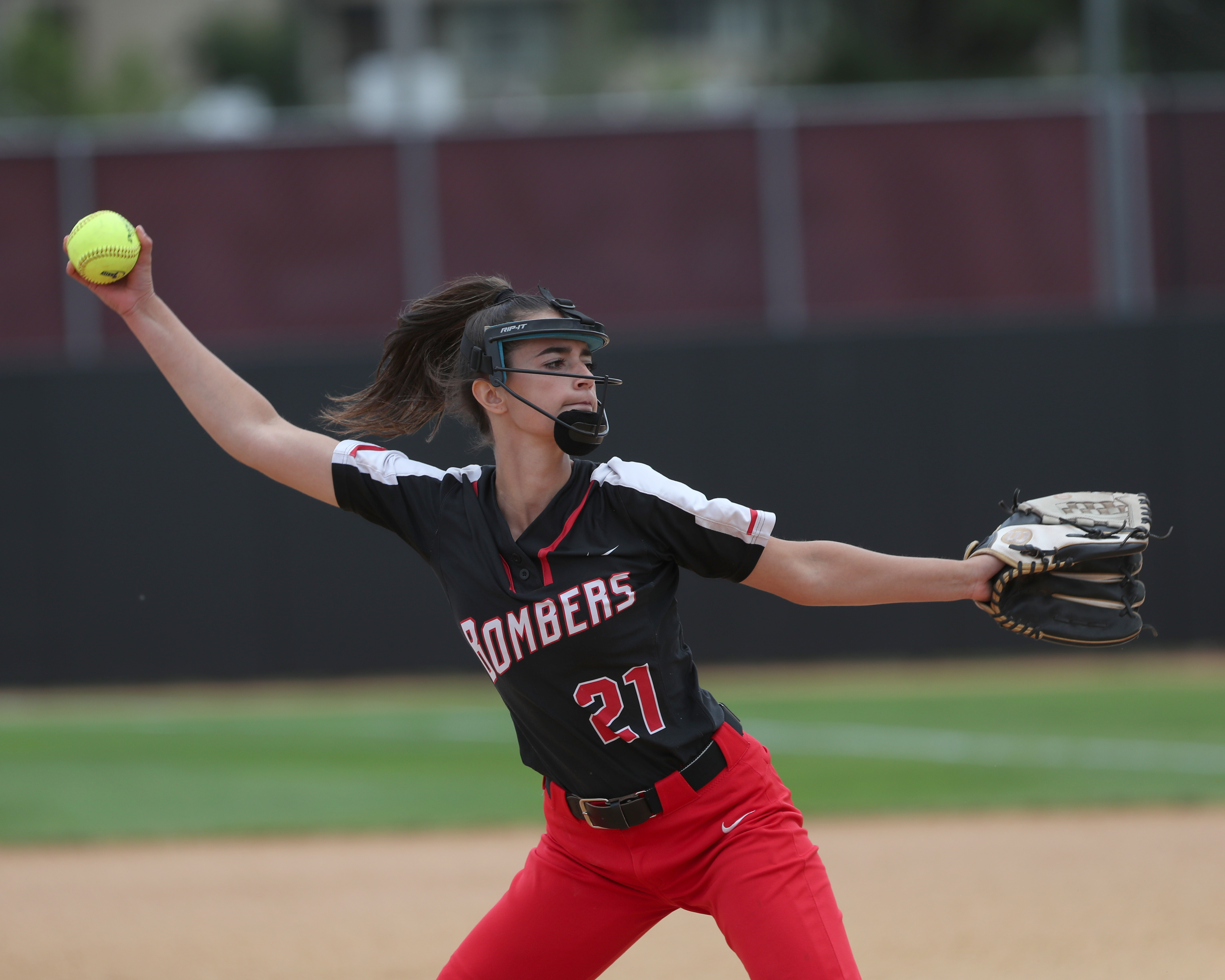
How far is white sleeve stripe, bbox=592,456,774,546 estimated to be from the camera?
120 inches

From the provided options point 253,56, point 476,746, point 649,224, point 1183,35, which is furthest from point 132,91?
point 476,746

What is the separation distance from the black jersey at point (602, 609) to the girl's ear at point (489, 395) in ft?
0.75

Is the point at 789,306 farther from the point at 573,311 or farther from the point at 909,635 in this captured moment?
the point at 573,311

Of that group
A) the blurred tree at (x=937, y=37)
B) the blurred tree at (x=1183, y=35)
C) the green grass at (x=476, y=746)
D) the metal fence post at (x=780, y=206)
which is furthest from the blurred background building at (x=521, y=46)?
the green grass at (x=476, y=746)

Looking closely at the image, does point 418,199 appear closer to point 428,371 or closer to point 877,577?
point 428,371

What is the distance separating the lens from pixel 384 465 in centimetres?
334

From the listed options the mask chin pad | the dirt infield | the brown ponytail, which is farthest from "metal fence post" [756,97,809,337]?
the mask chin pad

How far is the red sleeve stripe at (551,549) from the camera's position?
3.13m

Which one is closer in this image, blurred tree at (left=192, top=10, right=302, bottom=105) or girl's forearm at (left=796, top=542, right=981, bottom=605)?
girl's forearm at (left=796, top=542, right=981, bottom=605)

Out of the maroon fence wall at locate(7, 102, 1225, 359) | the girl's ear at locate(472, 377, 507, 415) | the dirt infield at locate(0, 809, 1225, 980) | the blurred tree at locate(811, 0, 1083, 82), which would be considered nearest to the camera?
the girl's ear at locate(472, 377, 507, 415)

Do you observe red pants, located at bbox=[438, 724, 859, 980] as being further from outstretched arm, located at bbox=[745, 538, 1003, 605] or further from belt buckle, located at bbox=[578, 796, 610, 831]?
outstretched arm, located at bbox=[745, 538, 1003, 605]

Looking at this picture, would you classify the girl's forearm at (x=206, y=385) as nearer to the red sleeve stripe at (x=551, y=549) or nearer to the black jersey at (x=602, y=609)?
the black jersey at (x=602, y=609)

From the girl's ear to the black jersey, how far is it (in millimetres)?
229

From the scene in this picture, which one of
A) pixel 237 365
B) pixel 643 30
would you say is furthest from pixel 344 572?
pixel 643 30
